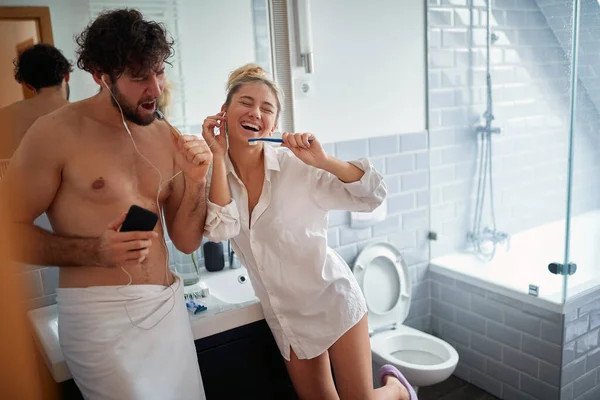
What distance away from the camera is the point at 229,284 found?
7.02 feet

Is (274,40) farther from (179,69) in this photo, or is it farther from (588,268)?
(588,268)

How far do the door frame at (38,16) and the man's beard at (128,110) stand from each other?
49 cm

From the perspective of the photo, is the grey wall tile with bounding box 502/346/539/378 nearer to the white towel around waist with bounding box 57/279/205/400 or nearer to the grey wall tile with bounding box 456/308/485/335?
the grey wall tile with bounding box 456/308/485/335

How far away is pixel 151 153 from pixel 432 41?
1.86m

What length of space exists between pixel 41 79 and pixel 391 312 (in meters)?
1.89

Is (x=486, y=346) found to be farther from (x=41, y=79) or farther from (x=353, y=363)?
(x=41, y=79)

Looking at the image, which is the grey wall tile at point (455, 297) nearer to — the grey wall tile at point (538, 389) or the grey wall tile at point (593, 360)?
the grey wall tile at point (538, 389)

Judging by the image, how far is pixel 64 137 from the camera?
1.39 meters

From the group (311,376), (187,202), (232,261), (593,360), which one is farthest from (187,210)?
(593,360)

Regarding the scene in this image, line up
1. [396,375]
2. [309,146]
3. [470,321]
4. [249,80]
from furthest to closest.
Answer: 1. [470,321]
2. [396,375]
3. [249,80]
4. [309,146]

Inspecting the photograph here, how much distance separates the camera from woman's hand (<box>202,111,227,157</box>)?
1.72m

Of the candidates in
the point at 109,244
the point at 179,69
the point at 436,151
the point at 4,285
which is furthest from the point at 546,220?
the point at 4,285

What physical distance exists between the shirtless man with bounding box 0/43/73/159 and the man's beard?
0.86 feet

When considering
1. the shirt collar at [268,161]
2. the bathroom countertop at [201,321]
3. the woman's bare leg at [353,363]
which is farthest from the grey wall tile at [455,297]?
the shirt collar at [268,161]
